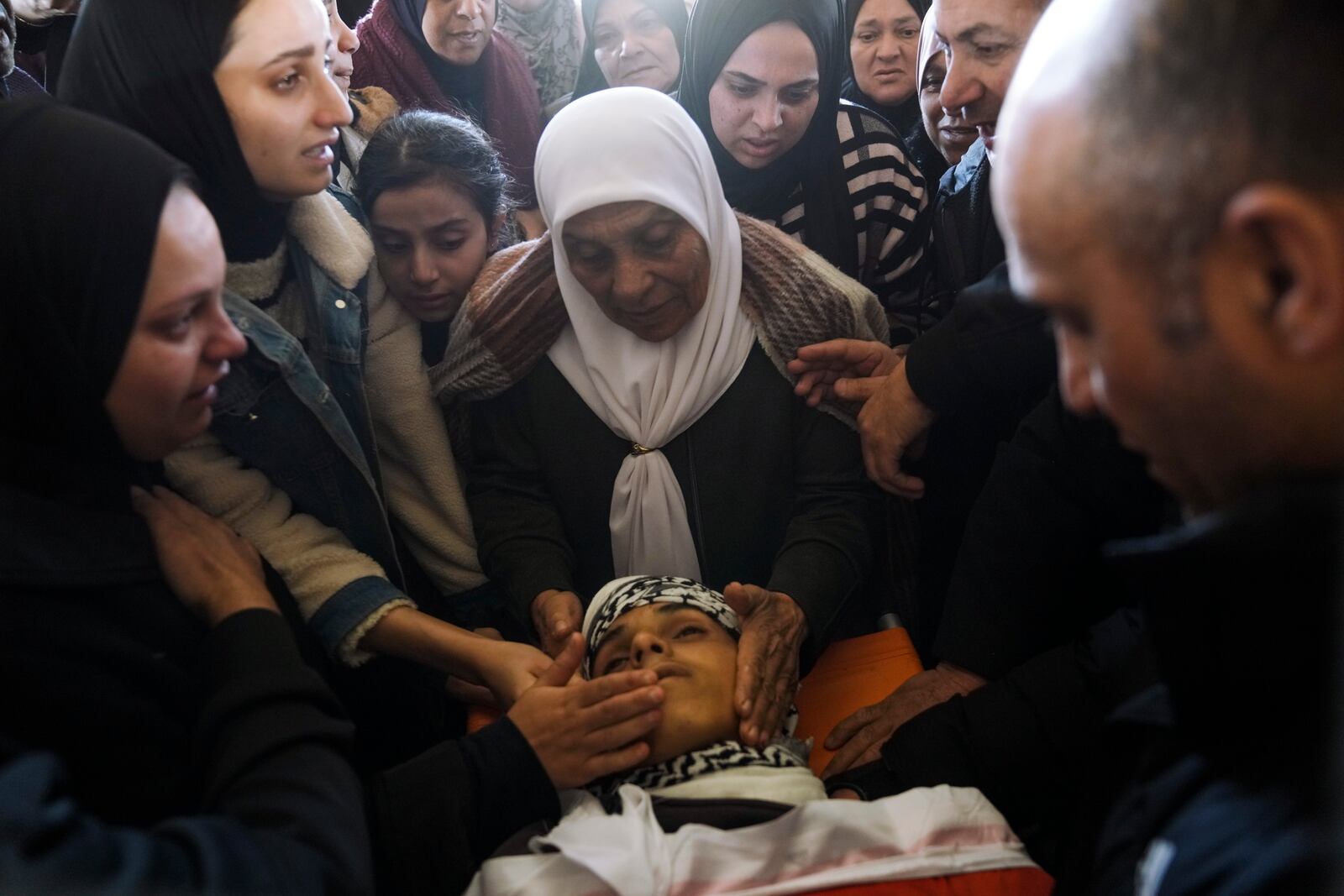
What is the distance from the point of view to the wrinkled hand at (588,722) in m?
1.77

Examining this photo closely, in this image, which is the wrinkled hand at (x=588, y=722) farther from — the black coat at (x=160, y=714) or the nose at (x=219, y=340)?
the nose at (x=219, y=340)

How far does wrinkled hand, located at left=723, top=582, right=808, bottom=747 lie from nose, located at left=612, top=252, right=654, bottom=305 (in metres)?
0.62

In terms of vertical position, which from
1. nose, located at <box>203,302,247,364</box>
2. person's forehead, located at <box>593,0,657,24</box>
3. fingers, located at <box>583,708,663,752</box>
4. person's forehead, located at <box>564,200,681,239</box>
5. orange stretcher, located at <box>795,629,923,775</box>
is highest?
person's forehead, located at <box>593,0,657,24</box>

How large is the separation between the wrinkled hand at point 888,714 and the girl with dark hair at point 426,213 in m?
1.21

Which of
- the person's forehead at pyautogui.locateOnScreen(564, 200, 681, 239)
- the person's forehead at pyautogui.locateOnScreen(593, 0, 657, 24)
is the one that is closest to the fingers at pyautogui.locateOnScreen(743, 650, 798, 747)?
the person's forehead at pyautogui.locateOnScreen(564, 200, 681, 239)

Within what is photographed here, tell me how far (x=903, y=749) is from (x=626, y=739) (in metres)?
0.49

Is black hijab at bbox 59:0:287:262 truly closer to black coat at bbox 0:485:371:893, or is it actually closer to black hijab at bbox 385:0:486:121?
black coat at bbox 0:485:371:893

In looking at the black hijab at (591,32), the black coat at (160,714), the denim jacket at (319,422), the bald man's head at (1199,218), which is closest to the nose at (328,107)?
the denim jacket at (319,422)

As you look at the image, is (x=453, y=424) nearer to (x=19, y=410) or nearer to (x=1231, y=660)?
(x=19, y=410)

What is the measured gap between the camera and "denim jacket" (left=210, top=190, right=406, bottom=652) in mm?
1887

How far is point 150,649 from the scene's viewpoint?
1.39 meters

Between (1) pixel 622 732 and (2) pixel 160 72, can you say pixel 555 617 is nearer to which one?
(1) pixel 622 732

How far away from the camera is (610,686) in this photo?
1817mm

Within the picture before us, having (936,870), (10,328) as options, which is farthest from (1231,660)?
(10,328)
